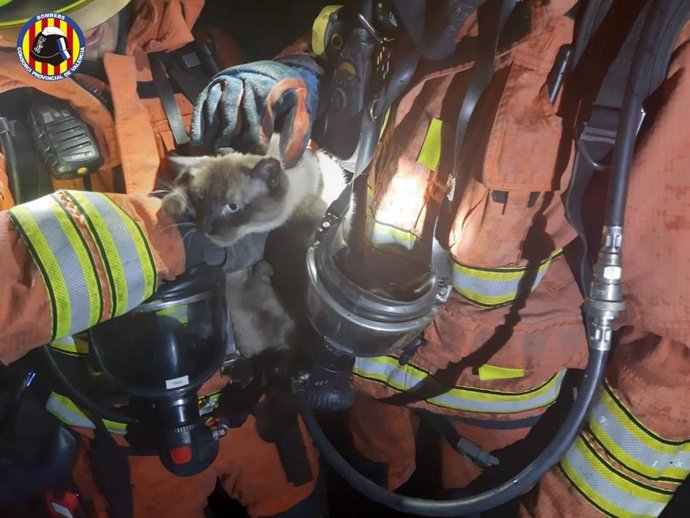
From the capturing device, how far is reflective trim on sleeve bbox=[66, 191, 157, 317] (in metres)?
0.98

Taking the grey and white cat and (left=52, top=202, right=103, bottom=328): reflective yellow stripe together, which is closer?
(left=52, top=202, right=103, bottom=328): reflective yellow stripe

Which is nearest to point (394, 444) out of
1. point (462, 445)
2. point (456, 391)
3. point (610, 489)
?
point (462, 445)

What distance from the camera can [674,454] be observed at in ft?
3.35

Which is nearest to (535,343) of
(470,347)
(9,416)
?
(470,347)

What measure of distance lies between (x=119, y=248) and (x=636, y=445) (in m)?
1.06

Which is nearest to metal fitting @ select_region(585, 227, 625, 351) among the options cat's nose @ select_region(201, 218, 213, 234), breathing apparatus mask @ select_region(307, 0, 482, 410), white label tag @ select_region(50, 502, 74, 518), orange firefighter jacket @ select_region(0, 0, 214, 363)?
breathing apparatus mask @ select_region(307, 0, 482, 410)

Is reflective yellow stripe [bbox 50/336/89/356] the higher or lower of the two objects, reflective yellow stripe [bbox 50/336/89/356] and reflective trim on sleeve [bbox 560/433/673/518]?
the higher

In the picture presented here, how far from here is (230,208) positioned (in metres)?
1.48

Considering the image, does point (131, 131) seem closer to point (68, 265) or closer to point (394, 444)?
point (68, 265)

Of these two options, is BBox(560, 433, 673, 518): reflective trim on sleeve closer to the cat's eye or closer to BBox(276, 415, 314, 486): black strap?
BBox(276, 415, 314, 486): black strap

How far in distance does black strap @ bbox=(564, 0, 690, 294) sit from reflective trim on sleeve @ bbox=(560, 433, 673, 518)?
0.38 m

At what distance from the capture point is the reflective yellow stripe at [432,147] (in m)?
1.13

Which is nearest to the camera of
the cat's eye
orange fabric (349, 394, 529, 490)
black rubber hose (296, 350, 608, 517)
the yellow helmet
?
black rubber hose (296, 350, 608, 517)

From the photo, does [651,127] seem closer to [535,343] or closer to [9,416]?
A: [535,343]
